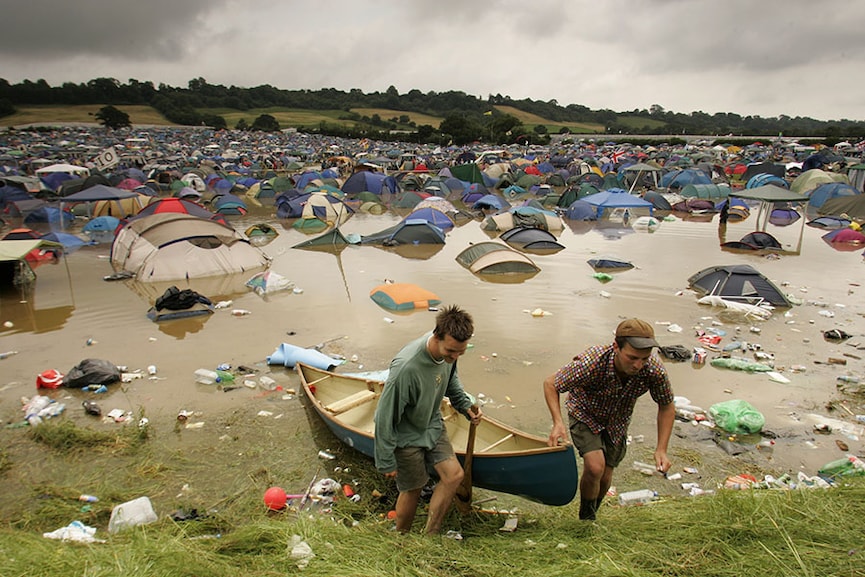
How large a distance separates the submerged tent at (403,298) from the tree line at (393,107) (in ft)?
246

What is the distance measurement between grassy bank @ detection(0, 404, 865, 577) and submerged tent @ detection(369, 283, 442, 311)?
6052mm

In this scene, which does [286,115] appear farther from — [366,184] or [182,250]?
[182,250]

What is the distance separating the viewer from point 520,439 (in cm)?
503

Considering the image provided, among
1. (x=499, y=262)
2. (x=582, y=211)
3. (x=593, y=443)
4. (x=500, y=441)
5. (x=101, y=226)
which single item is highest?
(x=593, y=443)

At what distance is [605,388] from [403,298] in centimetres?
840

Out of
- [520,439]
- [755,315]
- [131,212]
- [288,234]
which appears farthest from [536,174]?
Answer: [520,439]

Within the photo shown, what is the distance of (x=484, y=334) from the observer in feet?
34.0

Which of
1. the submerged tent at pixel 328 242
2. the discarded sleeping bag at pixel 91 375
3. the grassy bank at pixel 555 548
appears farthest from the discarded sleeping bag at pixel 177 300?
the grassy bank at pixel 555 548

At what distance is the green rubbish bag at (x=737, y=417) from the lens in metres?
6.62

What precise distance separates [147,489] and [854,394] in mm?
9346

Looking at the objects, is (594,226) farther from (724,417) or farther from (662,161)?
(662,161)

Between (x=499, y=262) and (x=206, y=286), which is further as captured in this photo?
(x=499, y=262)

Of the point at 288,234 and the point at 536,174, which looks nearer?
the point at 288,234

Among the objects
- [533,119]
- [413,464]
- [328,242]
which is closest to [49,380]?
[413,464]
